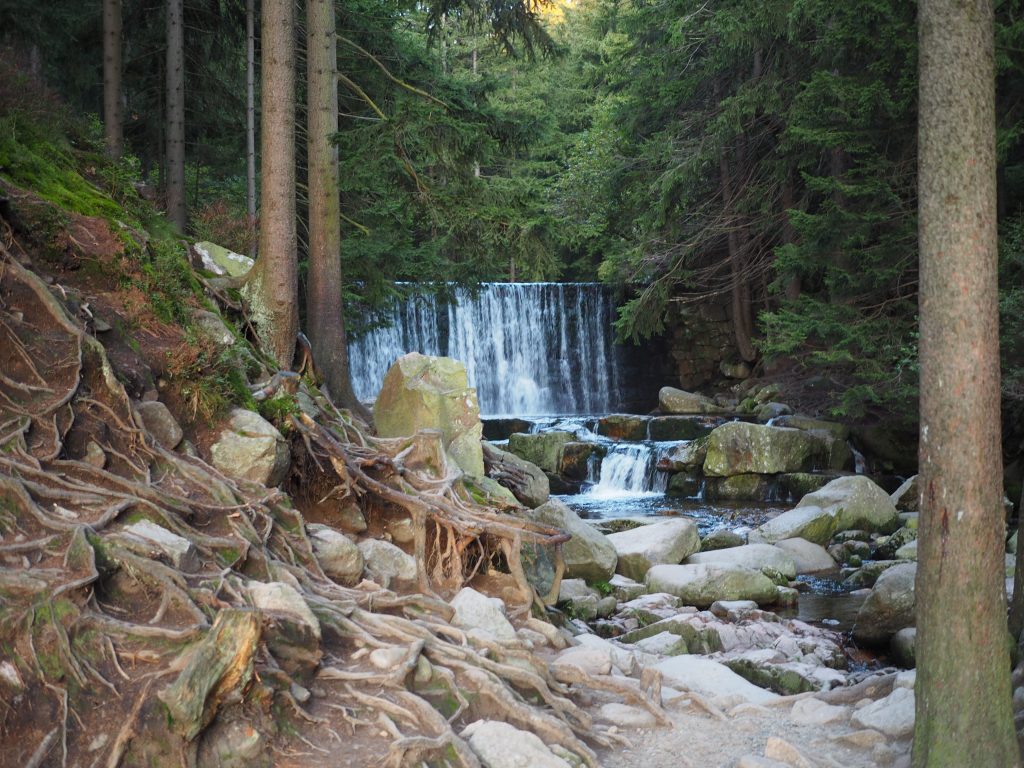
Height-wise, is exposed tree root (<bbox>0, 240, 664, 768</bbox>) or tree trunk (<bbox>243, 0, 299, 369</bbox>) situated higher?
tree trunk (<bbox>243, 0, 299, 369</bbox>)

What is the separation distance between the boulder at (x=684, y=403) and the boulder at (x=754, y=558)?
10.1m

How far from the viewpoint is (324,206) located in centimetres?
1016

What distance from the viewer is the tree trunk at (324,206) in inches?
394

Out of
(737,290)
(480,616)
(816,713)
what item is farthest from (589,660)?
(737,290)

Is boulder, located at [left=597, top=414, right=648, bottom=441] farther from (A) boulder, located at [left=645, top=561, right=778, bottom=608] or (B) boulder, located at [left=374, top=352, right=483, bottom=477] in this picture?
(A) boulder, located at [left=645, top=561, right=778, bottom=608]

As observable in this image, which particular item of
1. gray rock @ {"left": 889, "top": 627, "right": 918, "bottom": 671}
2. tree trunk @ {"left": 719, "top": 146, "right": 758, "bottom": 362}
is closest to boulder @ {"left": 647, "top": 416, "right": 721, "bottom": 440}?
tree trunk @ {"left": 719, "top": 146, "right": 758, "bottom": 362}

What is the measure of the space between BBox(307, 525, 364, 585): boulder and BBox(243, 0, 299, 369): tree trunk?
9.80ft

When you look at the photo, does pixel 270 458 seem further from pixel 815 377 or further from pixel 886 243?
pixel 815 377

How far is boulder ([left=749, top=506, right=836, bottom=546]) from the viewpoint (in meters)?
12.6

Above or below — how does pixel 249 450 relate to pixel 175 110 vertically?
below

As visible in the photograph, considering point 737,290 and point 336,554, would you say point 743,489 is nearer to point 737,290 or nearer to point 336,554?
point 737,290

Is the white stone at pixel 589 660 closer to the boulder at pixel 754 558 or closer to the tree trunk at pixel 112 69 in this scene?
the boulder at pixel 754 558

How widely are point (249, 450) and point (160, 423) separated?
1.94 feet

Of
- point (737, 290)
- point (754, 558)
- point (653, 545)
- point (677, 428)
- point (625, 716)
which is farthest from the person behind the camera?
point (737, 290)
